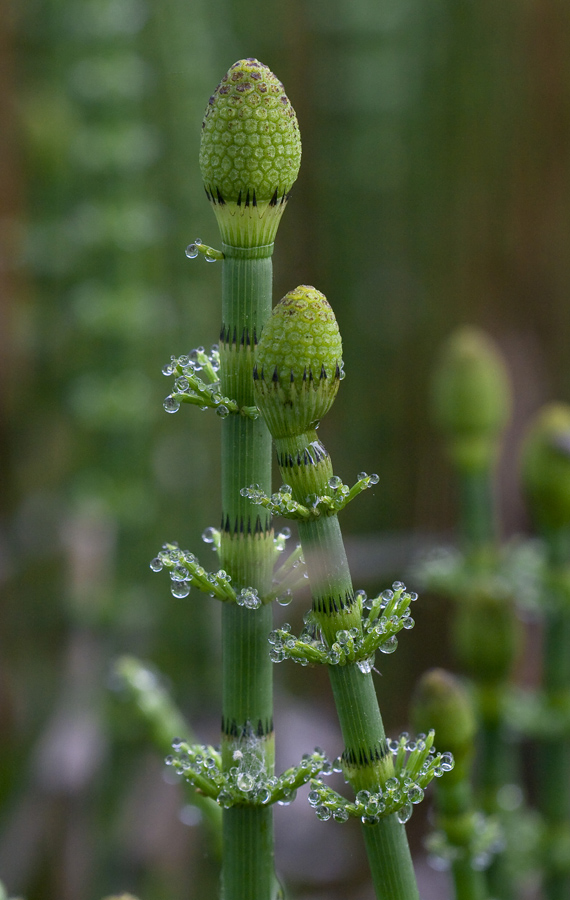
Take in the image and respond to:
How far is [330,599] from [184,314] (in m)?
0.96

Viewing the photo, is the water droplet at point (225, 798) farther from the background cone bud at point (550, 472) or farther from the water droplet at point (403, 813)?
the background cone bud at point (550, 472)

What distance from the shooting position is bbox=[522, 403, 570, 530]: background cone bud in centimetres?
55

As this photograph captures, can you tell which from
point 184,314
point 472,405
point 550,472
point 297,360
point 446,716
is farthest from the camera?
point 184,314

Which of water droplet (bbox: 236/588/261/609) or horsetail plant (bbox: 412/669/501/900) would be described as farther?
horsetail plant (bbox: 412/669/501/900)

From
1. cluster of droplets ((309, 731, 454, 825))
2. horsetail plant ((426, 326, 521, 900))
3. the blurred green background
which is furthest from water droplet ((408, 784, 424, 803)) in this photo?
the blurred green background

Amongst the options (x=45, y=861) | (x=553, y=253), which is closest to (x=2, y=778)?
(x=45, y=861)

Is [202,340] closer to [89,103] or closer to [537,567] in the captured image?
[89,103]

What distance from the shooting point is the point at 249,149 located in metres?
0.26

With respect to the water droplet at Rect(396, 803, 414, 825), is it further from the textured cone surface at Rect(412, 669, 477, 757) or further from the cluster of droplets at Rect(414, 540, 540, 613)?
the cluster of droplets at Rect(414, 540, 540, 613)

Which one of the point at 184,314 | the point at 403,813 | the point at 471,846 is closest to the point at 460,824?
the point at 471,846

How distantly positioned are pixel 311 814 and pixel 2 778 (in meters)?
0.35

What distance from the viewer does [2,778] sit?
109 centimetres

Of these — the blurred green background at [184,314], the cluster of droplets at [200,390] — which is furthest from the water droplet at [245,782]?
the blurred green background at [184,314]

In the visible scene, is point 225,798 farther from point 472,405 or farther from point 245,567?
point 472,405
